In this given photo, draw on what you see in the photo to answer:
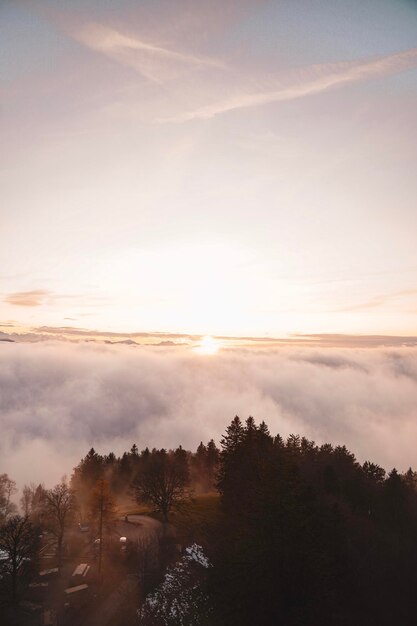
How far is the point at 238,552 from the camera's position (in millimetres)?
20688

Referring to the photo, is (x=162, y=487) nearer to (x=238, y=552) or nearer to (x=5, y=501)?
(x=238, y=552)

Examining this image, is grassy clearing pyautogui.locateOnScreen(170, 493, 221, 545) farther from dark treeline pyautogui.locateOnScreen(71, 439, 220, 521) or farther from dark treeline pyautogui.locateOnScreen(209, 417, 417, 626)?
dark treeline pyautogui.locateOnScreen(209, 417, 417, 626)

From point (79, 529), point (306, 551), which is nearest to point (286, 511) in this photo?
point (306, 551)

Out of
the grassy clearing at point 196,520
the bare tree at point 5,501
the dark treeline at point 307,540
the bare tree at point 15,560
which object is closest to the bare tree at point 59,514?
the bare tree at point 15,560

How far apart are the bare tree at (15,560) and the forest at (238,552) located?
0.63ft

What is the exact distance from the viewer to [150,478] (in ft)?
171

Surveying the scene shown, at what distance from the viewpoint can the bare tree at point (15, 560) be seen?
3609cm

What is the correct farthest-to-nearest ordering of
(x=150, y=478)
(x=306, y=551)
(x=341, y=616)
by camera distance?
1. (x=150, y=478)
2. (x=341, y=616)
3. (x=306, y=551)

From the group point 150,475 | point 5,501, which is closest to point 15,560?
point 150,475

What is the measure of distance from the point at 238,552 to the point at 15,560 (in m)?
28.2

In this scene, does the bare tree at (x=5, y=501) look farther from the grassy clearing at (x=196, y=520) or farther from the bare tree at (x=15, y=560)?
the grassy clearing at (x=196, y=520)

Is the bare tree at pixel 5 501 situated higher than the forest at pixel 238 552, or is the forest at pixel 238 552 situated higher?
the forest at pixel 238 552

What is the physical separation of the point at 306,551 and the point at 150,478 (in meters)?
37.2

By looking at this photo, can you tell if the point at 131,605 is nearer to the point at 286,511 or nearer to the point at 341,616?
the point at 341,616
